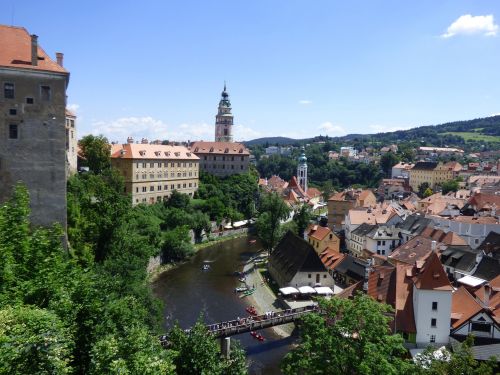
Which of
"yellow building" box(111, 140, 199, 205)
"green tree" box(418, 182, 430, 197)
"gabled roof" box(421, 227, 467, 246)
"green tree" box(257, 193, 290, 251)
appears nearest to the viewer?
"gabled roof" box(421, 227, 467, 246)

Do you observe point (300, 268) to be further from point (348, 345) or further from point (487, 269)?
point (348, 345)

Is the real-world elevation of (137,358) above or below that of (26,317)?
below

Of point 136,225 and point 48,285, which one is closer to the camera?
point 48,285

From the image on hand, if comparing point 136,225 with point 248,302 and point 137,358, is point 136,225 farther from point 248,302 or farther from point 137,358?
point 137,358

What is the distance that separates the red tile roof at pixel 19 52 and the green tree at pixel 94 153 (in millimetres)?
32932

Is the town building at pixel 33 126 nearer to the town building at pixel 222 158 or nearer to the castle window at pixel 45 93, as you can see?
the castle window at pixel 45 93

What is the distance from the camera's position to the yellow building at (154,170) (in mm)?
A: 63500

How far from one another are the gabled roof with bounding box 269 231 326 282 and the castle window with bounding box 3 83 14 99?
2589 centimetres

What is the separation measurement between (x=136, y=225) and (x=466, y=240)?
118 ft

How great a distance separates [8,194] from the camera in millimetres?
23141

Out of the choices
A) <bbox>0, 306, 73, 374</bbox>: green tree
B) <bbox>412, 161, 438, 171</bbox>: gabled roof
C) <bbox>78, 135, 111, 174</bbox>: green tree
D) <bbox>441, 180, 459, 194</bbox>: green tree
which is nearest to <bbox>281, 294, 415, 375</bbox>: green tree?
<bbox>0, 306, 73, 374</bbox>: green tree

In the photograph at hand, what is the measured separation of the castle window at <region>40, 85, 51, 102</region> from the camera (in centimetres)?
2325

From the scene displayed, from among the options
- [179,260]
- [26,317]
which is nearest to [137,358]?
[26,317]

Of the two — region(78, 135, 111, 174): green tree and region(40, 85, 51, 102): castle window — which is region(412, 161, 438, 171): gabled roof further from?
region(40, 85, 51, 102): castle window
